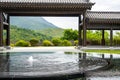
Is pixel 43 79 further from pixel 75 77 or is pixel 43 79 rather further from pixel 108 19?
pixel 108 19

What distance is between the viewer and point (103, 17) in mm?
30844

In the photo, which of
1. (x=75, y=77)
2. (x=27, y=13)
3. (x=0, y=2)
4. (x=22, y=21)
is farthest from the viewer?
(x=22, y=21)

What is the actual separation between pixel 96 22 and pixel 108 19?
139 cm

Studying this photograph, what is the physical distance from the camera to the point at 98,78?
869 centimetres

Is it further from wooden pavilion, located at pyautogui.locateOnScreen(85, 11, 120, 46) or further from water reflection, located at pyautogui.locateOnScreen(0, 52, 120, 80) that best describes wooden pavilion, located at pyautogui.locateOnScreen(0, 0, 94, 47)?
water reflection, located at pyautogui.locateOnScreen(0, 52, 120, 80)

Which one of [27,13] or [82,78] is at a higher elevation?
[27,13]

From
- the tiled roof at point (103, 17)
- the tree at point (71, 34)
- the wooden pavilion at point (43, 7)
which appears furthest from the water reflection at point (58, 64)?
the tree at point (71, 34)

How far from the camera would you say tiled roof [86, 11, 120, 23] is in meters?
29.7

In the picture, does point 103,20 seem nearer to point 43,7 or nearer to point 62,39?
point 43,7

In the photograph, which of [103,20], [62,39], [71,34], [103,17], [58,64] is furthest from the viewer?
[62,39]

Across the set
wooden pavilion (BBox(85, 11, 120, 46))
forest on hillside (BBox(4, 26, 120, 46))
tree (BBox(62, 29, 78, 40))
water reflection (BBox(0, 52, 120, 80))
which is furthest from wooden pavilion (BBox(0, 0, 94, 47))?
tree (BBox(62, 29, 78, 40))

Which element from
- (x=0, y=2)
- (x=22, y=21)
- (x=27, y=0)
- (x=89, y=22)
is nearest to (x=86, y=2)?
(x=89, y=22)

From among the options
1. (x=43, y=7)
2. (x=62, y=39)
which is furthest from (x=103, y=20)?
(x=62, y=39)

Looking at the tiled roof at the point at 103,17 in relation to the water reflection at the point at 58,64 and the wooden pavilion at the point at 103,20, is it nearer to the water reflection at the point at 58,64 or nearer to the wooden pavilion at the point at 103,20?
the wooden pavilion at the point at 103,20
